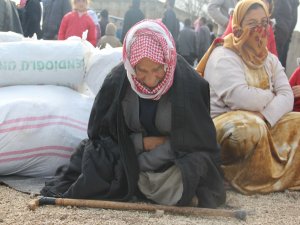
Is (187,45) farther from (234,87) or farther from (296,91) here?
(234,87)

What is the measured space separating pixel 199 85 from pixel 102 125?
579mm

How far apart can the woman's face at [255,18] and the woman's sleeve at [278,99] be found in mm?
301

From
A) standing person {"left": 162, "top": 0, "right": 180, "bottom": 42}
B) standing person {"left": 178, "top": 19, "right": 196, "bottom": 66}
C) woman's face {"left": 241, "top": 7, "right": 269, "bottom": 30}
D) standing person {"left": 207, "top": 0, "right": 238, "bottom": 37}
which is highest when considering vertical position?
woman's face {"left": 241, "top": 7, "right": 269, "bottom": 30}

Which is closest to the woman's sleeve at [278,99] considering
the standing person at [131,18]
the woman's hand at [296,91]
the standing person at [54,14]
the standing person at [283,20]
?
the woman's hand at [296,91]

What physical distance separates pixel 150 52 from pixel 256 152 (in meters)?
0.99

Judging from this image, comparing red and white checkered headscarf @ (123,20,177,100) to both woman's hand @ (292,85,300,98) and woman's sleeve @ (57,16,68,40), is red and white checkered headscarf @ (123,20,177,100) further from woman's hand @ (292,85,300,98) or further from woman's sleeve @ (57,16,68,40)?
woman's sleeve @ (57,16,68,40)

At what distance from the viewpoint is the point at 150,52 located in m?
2.87

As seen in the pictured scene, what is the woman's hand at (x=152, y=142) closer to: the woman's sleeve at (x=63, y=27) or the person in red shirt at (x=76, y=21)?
the person in red shirt at (x=76, y=21)

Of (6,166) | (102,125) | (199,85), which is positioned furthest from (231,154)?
(6,166)

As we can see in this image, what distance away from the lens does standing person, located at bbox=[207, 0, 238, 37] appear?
18.0 feet

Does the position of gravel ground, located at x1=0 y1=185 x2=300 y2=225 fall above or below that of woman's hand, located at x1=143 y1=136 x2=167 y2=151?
below

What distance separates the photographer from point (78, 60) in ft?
12.7

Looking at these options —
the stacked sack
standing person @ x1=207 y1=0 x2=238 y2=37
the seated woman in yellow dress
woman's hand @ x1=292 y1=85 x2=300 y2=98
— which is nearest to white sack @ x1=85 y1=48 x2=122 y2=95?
the stacked sack

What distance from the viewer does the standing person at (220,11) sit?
18.0 feet
